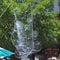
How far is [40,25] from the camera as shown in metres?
17.5

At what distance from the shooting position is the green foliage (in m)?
16.7

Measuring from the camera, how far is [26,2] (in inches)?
674

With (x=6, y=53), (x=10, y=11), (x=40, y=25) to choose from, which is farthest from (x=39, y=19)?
(x=6, y=53)

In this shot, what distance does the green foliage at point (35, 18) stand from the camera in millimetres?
16703

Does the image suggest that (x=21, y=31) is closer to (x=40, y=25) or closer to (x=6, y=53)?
(x=40, y=25)

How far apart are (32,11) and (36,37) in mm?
1468

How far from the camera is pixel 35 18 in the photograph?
1738 cm

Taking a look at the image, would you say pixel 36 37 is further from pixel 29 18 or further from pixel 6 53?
pixel 6 53

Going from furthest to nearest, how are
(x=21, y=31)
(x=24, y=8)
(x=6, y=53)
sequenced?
(x=24, y=8) < (x=21, y=31) < (x=6, y=53)

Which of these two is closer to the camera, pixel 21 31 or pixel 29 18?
pixel 21 31

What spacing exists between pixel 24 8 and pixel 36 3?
926 mm

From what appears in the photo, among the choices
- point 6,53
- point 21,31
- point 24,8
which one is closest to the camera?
point 6,53

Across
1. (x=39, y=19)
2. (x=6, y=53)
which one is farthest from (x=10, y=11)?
(x=6, y=53)

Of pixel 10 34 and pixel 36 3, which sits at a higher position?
pixel 36 3
